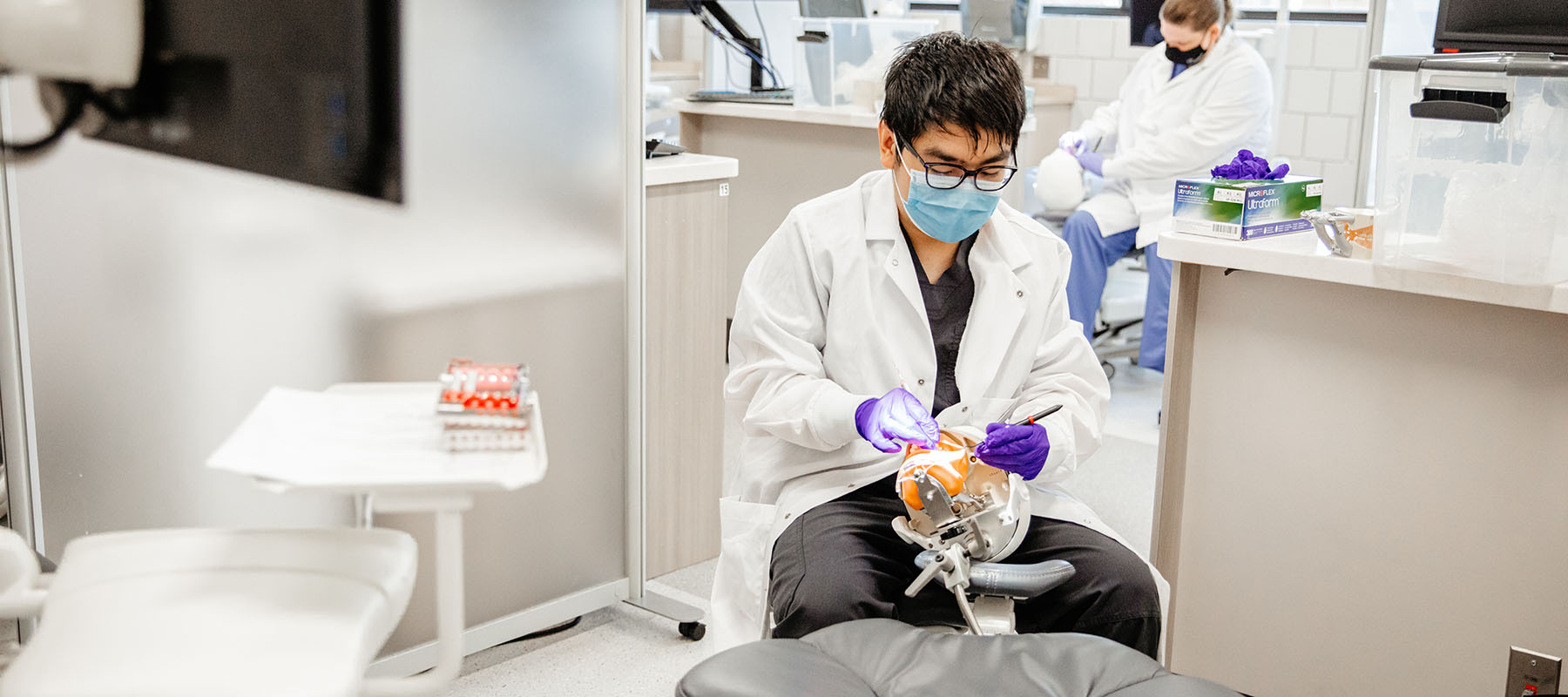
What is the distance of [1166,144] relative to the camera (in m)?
3.95

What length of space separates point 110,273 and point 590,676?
1.02 meters

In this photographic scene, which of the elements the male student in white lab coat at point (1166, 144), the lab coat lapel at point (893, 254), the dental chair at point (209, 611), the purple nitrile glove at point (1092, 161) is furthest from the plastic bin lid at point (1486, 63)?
the purple nitrile glove at point (1092, 161)

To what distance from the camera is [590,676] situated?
2.21m

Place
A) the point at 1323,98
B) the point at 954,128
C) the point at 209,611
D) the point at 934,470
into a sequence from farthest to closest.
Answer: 1. the point at 1323,98
2. the point at 954,128
3. the point at 934,470
4. the point at 209,611

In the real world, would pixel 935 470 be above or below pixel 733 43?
below

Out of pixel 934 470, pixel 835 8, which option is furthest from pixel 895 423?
pixel 835 8

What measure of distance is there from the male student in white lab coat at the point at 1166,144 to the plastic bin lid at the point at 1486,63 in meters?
2.01

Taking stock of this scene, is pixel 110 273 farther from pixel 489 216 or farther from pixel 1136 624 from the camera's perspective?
pixel 1136 624

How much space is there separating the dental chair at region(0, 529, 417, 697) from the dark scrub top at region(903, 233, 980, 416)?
2.72 feet

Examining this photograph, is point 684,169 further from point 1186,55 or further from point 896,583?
point 1186,55

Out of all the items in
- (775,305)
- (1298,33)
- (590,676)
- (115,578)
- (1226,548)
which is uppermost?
(1298,33)

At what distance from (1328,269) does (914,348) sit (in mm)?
619

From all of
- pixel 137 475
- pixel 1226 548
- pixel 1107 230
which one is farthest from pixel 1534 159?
pixel 1107 230

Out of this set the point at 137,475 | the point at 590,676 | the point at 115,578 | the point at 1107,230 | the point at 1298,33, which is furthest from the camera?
the point at 1298,33
